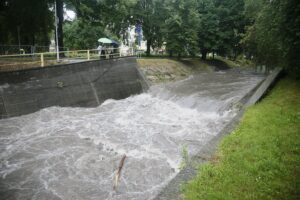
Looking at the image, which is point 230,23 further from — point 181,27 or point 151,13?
point 151,13

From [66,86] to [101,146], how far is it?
7.08 metres

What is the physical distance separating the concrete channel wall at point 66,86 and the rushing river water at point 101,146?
591 millimetres

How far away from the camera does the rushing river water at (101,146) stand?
8.30 m

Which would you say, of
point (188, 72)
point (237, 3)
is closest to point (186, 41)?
point (188, 72)

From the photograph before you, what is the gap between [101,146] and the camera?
11.3m

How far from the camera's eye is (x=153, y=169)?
366 inches

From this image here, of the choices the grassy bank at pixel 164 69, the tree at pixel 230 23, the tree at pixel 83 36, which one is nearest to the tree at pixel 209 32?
the tree at pixel 230 23

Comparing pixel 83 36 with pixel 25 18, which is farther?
pixel 83 36

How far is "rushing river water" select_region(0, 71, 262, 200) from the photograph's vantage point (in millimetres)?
8305

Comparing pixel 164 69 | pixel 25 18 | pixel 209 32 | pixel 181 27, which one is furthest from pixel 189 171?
pixel 209 32

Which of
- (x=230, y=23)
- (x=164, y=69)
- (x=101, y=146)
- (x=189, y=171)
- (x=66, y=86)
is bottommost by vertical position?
(x=101, y=146)

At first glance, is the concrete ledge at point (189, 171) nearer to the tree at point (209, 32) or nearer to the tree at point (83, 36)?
the tree at point (83, 36)

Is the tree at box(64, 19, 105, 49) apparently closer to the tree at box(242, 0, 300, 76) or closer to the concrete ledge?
the tree at box(242, 0, 300, 76)

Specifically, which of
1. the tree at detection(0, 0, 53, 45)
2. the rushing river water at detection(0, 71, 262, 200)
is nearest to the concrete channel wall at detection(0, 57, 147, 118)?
the rushing river water at detection(0, 71, 262, 200)
